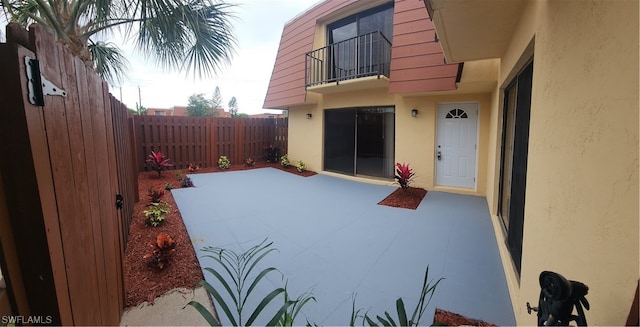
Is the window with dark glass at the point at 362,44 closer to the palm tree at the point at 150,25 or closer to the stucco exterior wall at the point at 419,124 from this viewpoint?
the stucco exterior wall at the point at 419,124

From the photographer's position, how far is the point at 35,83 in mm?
952

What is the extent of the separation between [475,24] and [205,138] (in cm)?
890

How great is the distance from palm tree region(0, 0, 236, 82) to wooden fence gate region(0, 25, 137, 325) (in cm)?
236

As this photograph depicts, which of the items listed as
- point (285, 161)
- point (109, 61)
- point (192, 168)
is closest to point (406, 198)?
point (285, 161)

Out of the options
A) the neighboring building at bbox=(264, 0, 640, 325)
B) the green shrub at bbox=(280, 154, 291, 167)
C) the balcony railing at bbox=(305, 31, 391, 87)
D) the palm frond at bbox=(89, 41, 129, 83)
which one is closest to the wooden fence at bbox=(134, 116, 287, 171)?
the green shrub at bbox=(280, 154, 291, 167)

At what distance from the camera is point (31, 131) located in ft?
3.00

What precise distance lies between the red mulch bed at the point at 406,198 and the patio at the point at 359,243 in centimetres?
17

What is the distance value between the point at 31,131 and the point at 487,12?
11.4ft

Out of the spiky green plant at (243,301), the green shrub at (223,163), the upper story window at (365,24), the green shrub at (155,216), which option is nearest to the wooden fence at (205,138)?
the green shrub at (223,163)

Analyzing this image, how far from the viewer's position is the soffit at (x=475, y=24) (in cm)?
249

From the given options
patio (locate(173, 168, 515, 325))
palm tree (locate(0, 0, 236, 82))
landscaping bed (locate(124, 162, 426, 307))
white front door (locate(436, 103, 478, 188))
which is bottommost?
patio (locate(173, 168, 515, 325))

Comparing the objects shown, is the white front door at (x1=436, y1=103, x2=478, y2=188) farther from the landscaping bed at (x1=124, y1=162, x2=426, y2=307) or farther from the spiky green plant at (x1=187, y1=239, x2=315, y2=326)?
Result: the spiky green plant at (x1=187, y1=239, x2=315, y2=326)

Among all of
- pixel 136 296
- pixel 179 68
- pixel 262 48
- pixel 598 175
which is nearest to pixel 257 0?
pixel 179 68

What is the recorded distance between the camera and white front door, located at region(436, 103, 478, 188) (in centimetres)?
619
